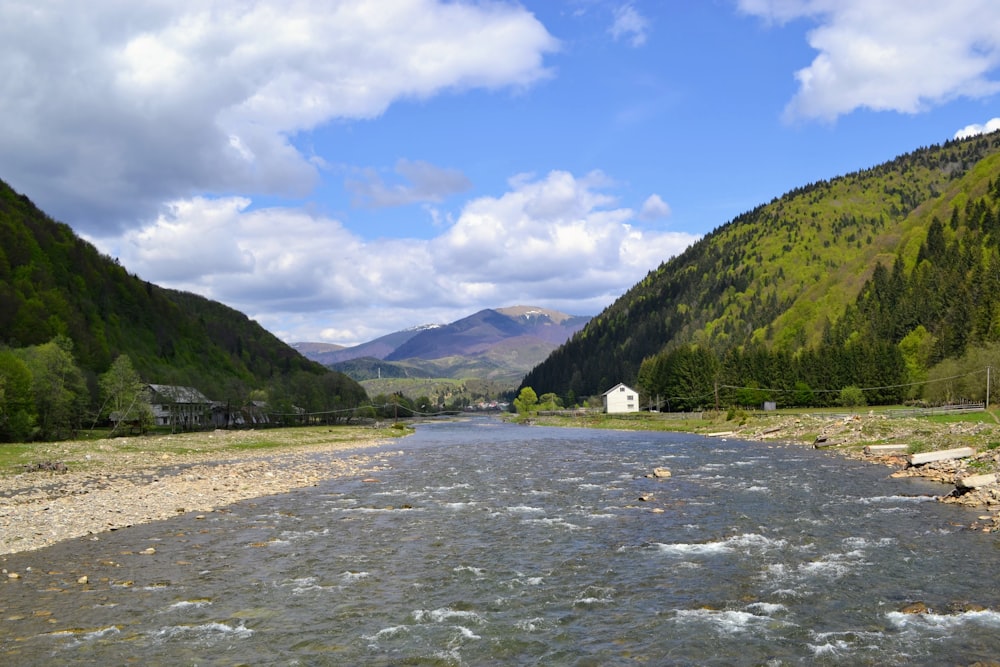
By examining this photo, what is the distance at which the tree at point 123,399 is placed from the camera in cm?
9300

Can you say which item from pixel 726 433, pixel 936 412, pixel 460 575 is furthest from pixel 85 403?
pixel 936 412

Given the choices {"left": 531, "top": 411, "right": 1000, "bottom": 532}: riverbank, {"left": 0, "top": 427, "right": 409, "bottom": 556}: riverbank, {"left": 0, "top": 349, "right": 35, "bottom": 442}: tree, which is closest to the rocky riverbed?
{"left": 531, "top": 411, "right": 1000, "bottom": 532}: riverbank

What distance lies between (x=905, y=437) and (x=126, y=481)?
219ft

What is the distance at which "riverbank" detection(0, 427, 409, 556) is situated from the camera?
27953mm

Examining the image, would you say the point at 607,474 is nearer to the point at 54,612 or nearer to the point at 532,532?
the point at 532,532

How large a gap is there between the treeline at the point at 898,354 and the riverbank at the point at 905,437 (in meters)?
27.8

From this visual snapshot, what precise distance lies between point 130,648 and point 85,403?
285 feet

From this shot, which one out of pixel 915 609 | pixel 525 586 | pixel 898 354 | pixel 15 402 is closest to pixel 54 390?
pixel 15 402

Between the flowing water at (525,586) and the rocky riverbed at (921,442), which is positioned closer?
the flowing water at (525,586)

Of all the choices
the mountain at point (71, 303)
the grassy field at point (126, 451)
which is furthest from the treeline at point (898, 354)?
the mountain at point (71, 303)

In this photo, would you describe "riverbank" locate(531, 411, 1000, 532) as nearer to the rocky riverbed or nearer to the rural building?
the rocky riverbed

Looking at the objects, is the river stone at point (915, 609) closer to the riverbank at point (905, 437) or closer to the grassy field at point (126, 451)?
the riverbank at point (905, 437)

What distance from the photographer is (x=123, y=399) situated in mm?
94188

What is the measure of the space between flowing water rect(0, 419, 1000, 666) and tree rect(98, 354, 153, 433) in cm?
7065
